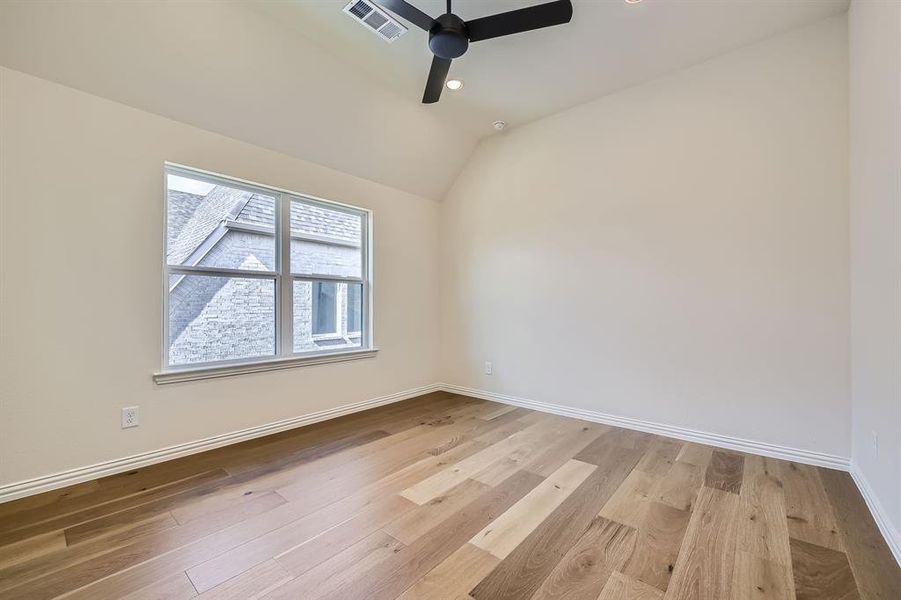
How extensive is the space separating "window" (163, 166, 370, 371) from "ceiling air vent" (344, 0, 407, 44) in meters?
1.50

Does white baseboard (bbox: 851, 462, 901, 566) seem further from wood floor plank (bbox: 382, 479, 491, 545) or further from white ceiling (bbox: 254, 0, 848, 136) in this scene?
white ceiling (bbox: 254, 0, 848, 136)

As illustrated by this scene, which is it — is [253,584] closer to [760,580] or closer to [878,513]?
[760,580]

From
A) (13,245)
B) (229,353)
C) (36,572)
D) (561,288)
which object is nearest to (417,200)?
(561,288)

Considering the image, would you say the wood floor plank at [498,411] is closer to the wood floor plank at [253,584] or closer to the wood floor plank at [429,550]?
the wood floor plank at [429,550]

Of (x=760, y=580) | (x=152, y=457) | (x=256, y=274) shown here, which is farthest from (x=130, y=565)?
(x=760, y=580)

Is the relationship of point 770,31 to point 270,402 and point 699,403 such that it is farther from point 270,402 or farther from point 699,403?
point 270,402

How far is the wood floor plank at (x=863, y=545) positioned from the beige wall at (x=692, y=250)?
458 mm

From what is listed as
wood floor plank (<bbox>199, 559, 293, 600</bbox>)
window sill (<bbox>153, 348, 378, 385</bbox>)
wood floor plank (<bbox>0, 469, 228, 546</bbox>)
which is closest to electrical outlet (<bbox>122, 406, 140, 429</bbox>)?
window sill (<bbox>153, 348, 378, 385</bbox>)

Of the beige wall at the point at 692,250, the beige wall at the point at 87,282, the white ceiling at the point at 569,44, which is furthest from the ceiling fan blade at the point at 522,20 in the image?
the beige wall at the point at 87,282

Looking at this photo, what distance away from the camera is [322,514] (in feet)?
6.31

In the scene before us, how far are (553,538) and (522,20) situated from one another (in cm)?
262

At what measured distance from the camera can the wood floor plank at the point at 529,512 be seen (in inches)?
66.2

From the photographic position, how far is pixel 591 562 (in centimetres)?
157

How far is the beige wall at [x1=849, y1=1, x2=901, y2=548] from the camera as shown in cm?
161
